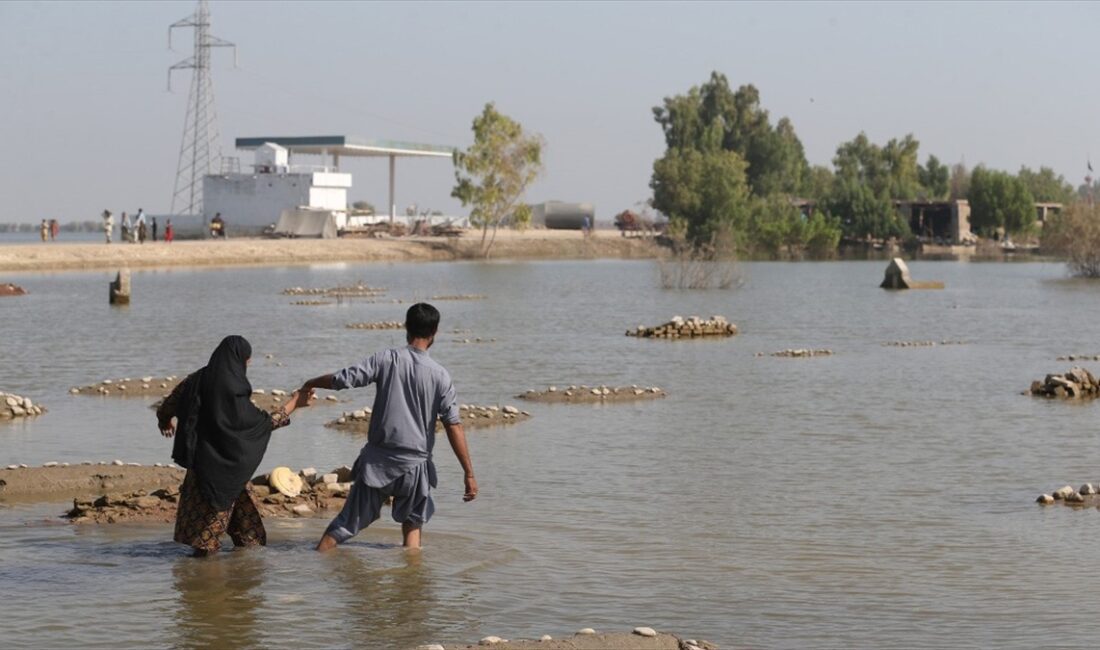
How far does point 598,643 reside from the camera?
322 inches

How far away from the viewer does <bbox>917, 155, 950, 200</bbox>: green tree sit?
150 m

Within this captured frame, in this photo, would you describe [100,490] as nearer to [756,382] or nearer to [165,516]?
[165,516]

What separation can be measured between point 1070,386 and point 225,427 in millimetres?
14576

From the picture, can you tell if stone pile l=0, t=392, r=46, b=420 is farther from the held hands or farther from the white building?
the white building

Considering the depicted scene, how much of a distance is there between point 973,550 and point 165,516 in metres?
5.82

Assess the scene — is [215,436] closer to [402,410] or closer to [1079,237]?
[402,410]

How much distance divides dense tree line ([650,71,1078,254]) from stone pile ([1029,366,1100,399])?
5372 cm

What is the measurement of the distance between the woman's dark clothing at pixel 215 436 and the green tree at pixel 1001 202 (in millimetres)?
121204

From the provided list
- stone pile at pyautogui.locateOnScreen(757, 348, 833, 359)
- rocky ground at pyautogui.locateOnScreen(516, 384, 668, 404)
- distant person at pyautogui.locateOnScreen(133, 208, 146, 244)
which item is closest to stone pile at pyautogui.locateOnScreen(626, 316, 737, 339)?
stone pile at pyautogui.locateOnScreen(757, 348, 833, 359)

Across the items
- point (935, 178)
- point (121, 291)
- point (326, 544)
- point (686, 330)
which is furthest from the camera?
point (935, 178)

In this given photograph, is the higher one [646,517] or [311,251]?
[311,251]

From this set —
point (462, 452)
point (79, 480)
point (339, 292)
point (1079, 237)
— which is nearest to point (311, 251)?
point (339, 292)

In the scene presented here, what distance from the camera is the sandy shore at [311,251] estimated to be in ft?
218

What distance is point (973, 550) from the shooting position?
37.3ft
